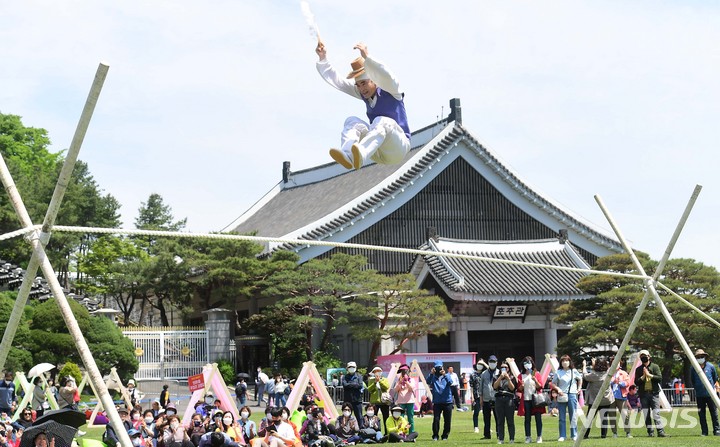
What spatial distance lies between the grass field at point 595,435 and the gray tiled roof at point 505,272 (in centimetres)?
956

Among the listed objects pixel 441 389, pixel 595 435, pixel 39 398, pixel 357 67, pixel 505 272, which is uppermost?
pixel 505 272

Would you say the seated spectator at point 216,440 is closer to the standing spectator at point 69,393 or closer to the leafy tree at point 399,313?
the standing spectator at point 69,393

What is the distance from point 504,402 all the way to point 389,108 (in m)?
6.52

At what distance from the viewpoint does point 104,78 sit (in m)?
5.76

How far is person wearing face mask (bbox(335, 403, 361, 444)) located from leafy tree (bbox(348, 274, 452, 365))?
11.7m

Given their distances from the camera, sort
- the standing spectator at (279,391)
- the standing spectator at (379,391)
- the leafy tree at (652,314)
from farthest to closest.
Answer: the leafy tree at (652,314) < the standing spectator at (279,391) < the standing spectator at (379,391)

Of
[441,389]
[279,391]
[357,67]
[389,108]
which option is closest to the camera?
[357,67]

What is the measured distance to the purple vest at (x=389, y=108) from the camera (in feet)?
26.3

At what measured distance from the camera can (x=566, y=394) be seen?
530 inches

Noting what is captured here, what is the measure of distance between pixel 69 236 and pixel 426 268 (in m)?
15.2

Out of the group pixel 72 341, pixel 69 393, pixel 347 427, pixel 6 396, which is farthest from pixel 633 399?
pixel 72 341

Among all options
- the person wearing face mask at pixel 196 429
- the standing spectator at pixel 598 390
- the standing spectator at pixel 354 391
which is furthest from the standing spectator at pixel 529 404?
the person wearing face mask at pixel 196 429

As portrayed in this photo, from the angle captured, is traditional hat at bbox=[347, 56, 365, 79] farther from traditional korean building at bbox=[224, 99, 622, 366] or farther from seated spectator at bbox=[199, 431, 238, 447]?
traditional korean building at bbox=[224, 99, 622, 366]

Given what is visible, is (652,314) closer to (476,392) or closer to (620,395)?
(476,392)
